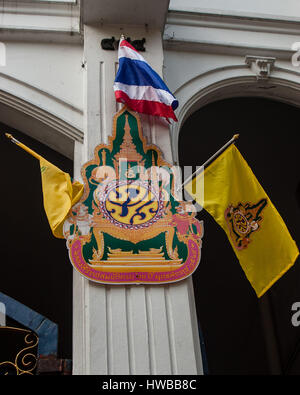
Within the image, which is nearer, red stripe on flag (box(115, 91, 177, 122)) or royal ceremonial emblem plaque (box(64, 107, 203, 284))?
royal ceremonial emblem plaque (box(64, 107, 203, 284))

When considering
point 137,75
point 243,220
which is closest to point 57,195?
point 137,75

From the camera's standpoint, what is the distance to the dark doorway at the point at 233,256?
32.8 ft

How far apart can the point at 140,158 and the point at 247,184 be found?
1286 millimetres

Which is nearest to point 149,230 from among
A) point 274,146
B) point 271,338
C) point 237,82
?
point 237,82

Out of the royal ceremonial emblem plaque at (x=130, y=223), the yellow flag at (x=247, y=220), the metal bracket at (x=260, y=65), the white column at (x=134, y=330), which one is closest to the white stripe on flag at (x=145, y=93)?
the royal ceremonial emblem plaque at (x=130, y=223)

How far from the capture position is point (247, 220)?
631 centimetres

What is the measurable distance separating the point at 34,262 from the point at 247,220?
6.55 metres

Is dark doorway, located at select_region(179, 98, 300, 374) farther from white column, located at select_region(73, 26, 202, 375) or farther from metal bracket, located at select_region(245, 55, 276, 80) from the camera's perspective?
white column, located at select_region(73, 26, 202, 375)

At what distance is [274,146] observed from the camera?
419 inches

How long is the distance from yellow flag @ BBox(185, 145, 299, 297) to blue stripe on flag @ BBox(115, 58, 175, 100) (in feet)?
4.30

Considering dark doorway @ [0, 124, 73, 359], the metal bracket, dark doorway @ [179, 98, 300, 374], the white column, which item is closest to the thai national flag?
the metal bracket

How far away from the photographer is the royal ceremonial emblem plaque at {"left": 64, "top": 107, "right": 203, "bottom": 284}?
19.5ft

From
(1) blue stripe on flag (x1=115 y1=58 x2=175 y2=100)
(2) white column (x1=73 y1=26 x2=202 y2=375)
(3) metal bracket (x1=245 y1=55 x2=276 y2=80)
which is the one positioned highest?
(3) metal bracket (x1=245 y1=55 x2=276 y2=80)

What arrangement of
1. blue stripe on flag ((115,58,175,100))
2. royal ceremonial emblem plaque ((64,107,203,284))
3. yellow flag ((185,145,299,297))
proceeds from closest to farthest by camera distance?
royal ceremonial emblem plaque ((64,107,203,284)) < yellow flag ((185,145,299,297)) < blue stripe on flag ((115,58,175,100))
